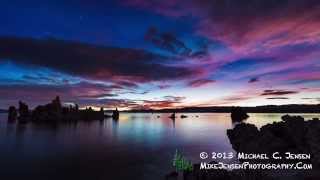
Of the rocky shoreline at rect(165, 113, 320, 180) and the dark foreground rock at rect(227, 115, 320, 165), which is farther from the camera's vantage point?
the dark foreground rock at rect(227, 115, 320, 165)

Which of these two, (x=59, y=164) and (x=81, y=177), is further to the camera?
(x=59, y=164)

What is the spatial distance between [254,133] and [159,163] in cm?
1957

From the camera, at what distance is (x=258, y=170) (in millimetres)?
29484

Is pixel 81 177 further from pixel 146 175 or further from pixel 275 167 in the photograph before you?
pixel 275 167

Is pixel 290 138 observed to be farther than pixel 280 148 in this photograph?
Yes

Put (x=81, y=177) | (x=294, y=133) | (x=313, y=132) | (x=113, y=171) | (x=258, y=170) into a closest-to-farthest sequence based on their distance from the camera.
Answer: (x=258, y=170), (x=313, y=132), (x=294, y=133), (x=81, y=177), (x=113, y=171)

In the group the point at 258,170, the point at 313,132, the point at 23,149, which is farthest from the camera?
the point at 23,149

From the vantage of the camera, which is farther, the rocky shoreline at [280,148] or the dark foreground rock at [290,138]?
the dark foreground rock at [290,138]

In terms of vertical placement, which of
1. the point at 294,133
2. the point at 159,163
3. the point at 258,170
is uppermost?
the point at 294,133

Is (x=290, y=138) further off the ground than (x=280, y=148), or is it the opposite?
(x=290, y=138)

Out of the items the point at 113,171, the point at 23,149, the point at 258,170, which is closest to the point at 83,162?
the point at 113,171

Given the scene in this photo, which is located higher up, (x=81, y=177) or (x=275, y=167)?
(x=275, y=167)

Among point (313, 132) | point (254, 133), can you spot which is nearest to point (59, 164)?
point (254, 133)

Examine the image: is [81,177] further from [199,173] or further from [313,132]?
[313,132]
